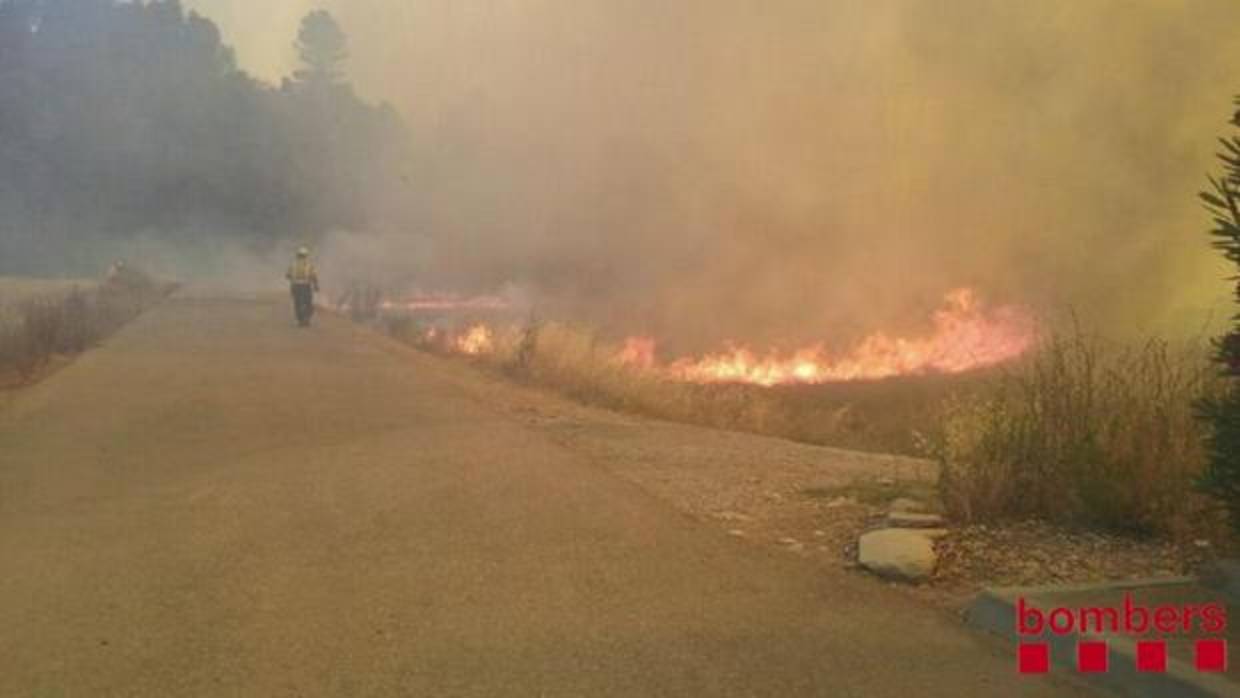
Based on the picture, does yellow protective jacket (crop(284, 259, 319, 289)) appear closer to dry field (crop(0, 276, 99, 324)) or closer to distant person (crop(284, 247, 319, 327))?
distant person (crop(284, 247, 319, 327))

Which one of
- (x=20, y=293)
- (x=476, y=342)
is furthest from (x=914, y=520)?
(x=20, y=293)

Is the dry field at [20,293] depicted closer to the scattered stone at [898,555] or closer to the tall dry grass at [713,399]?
the tall dry grass at [713,399]

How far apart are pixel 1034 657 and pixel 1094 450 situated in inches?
86.7

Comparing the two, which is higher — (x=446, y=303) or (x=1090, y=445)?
(x=446, y=303)

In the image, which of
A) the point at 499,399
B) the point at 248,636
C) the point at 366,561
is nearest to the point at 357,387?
the point at 499,399

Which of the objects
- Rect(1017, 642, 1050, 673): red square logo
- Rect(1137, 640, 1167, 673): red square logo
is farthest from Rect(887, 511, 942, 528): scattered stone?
Rect(1137, 640, 1167, 673): red square logo

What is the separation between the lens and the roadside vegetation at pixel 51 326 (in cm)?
1786

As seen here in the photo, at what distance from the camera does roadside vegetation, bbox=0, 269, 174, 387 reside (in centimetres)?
1786

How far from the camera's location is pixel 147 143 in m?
62.6

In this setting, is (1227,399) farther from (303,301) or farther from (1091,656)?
(303,301)

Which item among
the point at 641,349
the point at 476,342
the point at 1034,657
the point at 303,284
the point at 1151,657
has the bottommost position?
the point at 1034,657

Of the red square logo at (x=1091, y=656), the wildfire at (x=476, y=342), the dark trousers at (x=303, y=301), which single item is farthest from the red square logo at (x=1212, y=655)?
the dark trousers at (x=303, y=301)

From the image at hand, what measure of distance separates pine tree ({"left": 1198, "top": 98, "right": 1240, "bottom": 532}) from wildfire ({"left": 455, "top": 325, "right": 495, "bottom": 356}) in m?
17.1

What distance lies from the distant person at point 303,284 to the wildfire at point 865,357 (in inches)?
104
